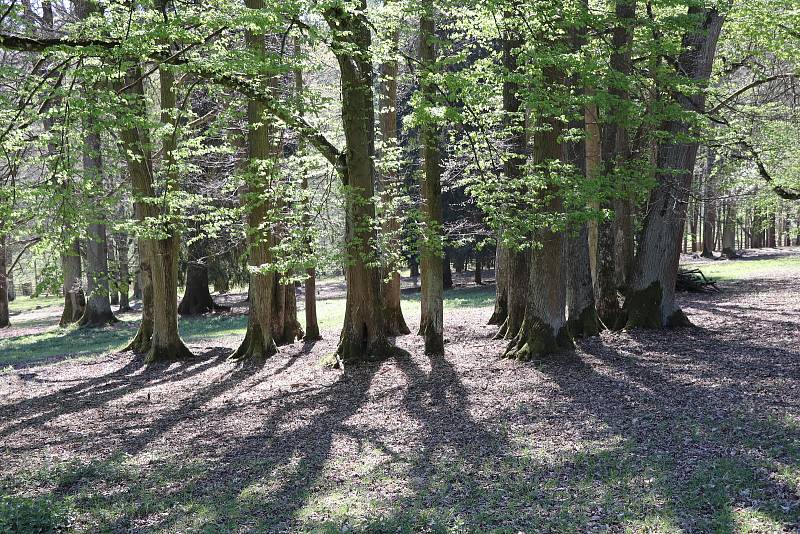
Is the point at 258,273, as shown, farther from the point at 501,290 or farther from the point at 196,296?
the point at 196,296

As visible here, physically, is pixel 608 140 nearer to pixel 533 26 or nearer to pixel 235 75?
pixel 533 26

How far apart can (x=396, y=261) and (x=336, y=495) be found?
5345 millimetres

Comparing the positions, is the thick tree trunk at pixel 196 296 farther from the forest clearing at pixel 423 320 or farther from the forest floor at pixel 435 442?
the forest floor at pixel 435 442

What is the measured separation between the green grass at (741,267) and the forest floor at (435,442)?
38.2 ft

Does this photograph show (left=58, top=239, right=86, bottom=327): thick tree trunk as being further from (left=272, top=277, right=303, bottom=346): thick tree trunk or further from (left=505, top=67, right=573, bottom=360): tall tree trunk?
(left=505, top=67, right=573, bottom=360): tall tree trunk

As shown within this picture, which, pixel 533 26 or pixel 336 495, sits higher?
pixel 533 26

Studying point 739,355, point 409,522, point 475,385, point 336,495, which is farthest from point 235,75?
point 739,355

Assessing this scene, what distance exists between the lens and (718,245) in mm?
56750

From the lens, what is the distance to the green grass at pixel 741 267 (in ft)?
78.3

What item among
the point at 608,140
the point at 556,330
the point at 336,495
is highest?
the point at 608,140

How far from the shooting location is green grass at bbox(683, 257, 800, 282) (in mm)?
23875

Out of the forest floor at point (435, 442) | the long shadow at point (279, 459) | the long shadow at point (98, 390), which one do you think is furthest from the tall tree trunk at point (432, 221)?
the long shadow at point (98, 390)

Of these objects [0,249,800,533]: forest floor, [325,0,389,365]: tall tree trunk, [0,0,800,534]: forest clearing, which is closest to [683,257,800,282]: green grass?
[0,0,800,534]: forest clearing

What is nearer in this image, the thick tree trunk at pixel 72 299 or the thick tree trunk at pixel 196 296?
the thick tree trunk at pixel 72 299
